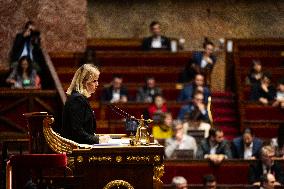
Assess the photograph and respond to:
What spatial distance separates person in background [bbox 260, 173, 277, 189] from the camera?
6.85 m

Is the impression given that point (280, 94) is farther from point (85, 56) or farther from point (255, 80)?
point (85, 56)

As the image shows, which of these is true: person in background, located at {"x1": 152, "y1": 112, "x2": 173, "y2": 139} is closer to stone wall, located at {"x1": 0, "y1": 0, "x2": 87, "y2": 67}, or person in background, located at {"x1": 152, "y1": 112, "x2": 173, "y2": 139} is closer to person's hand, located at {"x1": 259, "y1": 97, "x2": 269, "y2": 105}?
person's hand, located at {"x1": 259, "y1": 97, "x2": 269, "y2": 105}

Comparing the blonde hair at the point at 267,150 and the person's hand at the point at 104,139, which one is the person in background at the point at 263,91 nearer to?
the blonde hair at the point at 267,150

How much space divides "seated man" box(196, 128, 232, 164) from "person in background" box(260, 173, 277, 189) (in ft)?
2.87

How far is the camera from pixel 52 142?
439 cm

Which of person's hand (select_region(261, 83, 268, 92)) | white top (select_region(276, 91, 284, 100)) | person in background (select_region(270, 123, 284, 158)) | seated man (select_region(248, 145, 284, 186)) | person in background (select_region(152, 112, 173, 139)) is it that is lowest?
seated man (select_region(248, 145, 284, 186))

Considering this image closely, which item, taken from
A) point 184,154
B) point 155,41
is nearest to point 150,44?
point 155,41

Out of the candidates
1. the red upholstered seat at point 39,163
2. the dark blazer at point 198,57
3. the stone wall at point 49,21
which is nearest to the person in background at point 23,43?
the stone wall at point 49,21

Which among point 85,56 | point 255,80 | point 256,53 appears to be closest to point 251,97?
point 255,80

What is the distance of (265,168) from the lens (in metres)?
7.46

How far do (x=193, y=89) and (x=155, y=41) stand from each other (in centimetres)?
163

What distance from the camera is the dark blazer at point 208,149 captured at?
26.0 feet

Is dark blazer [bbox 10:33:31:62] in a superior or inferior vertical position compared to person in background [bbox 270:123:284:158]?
superior

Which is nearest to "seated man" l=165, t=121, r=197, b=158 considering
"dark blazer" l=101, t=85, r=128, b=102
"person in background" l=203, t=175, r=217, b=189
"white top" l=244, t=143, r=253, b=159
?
"white top" l=244, t=143, r=253, b=159
